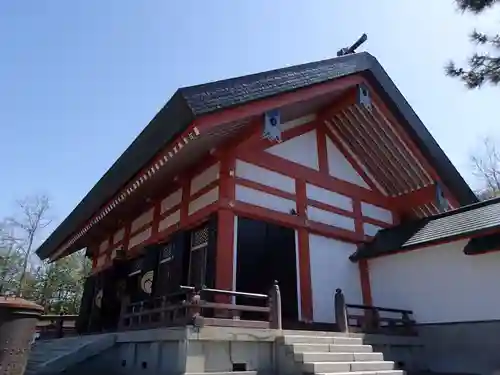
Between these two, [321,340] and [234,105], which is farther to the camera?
[234,105]

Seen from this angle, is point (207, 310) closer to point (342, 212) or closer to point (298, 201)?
point (298, 201)

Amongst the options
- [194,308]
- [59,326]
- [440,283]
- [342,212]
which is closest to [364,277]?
[342,212]

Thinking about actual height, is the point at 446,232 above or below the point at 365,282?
above

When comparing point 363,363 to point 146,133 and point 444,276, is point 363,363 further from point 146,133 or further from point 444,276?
point 146,133

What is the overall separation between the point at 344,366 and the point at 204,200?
4.03m

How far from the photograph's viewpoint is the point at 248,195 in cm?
788

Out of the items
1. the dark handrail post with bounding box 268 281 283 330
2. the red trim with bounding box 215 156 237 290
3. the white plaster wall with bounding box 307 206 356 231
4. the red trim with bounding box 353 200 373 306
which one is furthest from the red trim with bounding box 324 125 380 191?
the dark handrail post with bounding box 268 281 283 330

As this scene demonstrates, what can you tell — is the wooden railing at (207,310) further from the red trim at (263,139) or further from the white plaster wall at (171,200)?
the red trim at (263,139)

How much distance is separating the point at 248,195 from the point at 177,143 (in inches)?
82.5

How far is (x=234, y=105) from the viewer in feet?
21.0

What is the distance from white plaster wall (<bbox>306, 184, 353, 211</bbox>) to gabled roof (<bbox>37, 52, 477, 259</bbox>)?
7.34 ft

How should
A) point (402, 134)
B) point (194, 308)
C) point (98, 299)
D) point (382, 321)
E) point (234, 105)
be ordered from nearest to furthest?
point (194, 308) < point (234, 105) < point (382, 321) < point (402, 134) < point (98, 299)

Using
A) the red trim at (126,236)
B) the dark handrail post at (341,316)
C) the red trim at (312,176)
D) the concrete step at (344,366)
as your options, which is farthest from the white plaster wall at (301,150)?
the red trim at (126,236)

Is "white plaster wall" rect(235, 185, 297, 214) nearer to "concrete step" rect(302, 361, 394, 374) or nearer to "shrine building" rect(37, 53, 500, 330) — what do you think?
"shrine building" rect(37, 53, 500, 330)
